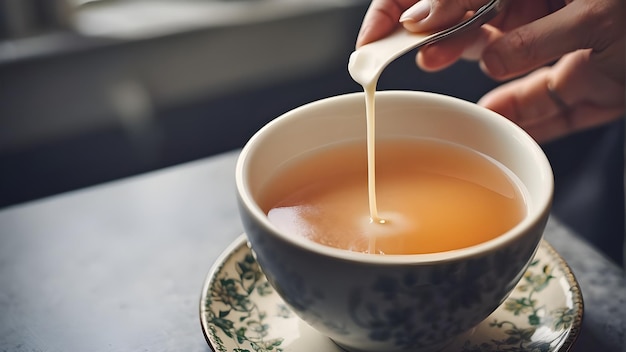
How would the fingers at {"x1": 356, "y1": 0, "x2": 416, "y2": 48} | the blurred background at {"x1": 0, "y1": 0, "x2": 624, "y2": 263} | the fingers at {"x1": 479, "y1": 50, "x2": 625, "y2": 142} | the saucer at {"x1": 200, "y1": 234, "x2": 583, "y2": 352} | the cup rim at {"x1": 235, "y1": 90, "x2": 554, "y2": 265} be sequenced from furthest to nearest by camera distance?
the blurred background at {"x1": 0, "y1": 0, "x2": 624, "y2": 263}
the fingers at {"x1": 479, "y1": 50, "x2": 625, "y2": 142}
the fingers at {"x1": 356, "y1": 0, "x2": 416, "y2": 48}
the saucer at {"x1": 200, "y1": 234, "x2": 583, "y2": 352}
the cup rim at {"x1": 235, "y1": 90, "x2": 554, "y2": 265}

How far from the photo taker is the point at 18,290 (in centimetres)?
70

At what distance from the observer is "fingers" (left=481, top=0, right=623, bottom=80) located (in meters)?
0.71

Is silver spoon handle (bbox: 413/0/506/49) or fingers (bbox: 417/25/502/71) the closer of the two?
silver spoon handle (bbox: 413/0/506/49)

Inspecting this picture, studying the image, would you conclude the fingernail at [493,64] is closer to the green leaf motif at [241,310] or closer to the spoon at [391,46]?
the spoon at [391,46]

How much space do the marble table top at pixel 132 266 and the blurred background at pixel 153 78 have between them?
1.96ft

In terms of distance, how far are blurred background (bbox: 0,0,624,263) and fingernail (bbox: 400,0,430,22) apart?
2.77 feet

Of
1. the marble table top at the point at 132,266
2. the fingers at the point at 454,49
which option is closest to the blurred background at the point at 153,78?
the marble table top at the point at 132,266

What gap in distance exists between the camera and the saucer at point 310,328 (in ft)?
1.88

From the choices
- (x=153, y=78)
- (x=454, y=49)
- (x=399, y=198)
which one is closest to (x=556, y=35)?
(x=454, y=49)

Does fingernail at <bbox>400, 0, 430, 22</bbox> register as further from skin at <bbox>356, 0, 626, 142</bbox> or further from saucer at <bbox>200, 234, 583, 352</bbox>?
saucer at <bbox>200, 234, 583, 352</bbox>

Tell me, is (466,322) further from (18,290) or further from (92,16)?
(92,16)

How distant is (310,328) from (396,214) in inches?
4.8

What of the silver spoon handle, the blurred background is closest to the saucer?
the silver spoon handle

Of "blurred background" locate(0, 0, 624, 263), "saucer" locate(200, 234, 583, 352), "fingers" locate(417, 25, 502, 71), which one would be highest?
"fingers" locate(417, 25, 502, 71)
